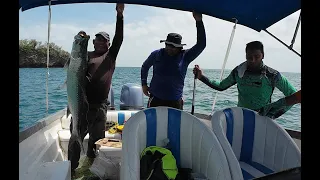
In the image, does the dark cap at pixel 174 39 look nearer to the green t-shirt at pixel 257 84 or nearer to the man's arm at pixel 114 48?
the man's arm at pixel 114 48

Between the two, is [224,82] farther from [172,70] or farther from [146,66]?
[146,66]

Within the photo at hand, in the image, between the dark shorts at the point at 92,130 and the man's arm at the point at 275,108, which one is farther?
the dark shorts at the point at 92,130

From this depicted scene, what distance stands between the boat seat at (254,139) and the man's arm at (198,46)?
1236 millimetres

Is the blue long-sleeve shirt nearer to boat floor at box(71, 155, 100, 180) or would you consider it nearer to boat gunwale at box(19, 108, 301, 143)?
boat gunwale at box(19, 108, 301, 143)

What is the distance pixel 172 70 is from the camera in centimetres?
414

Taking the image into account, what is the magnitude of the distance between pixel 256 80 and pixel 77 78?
6.59 feet

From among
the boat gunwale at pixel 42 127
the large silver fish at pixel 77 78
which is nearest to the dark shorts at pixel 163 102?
the boat gunwale at pixel 42 127

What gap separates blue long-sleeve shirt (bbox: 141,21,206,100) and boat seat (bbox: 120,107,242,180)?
138 cm

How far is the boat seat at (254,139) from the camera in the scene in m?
2.99

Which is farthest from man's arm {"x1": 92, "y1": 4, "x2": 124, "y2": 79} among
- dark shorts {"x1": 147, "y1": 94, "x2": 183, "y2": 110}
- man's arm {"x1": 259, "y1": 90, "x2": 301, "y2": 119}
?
man's arm {"x1": 259, "y1": 90, "x2": 301, "y2": 119}

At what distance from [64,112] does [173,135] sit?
3217 millimetres

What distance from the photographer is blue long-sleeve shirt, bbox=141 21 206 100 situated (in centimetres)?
415
